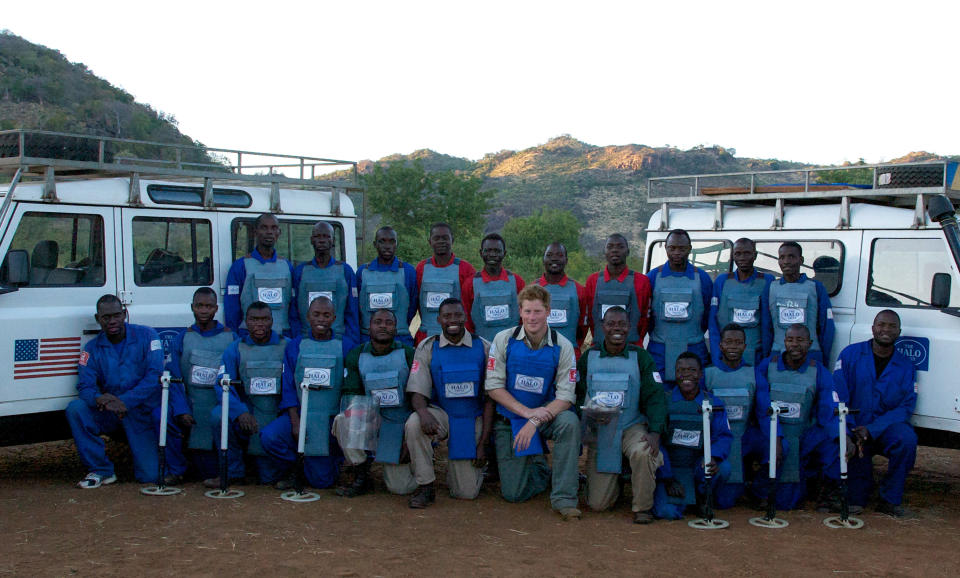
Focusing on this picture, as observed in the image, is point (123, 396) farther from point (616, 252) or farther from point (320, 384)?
point (616, 252)

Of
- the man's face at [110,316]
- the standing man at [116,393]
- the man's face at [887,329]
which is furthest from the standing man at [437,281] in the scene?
the man's face at [887,329]

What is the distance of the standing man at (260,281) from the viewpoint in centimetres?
699

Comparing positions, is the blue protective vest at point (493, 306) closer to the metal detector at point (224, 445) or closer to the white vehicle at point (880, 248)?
the white vehicle at point (880, 248)

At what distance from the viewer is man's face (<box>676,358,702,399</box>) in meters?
5.99

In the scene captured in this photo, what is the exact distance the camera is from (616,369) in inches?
237

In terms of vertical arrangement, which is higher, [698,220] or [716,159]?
[716,159]

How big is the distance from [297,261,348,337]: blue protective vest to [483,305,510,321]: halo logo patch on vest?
1185mm

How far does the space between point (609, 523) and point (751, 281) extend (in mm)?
2277

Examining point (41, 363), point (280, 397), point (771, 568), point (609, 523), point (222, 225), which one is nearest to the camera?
point (771, 568)

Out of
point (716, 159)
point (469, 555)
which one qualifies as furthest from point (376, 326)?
point (716, 159)

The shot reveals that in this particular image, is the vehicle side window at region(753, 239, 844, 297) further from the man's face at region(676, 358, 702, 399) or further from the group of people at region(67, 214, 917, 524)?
the man's face at region(676, 358, 702, 399)

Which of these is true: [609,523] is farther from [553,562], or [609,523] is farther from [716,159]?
[716,159]

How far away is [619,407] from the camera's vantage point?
595cm

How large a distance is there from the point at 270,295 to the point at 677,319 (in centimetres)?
322
